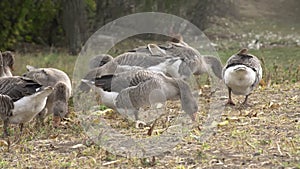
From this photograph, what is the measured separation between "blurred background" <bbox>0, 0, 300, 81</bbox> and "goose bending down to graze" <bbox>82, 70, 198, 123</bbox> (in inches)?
438

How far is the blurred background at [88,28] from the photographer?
22.6 metres

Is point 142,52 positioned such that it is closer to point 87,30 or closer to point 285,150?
point 285,150

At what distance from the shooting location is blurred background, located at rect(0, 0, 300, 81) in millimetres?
22641

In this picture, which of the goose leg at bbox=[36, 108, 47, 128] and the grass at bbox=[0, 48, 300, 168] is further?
the goose leg at bbox=[36, 108, 47, 128]

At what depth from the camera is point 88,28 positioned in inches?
1008

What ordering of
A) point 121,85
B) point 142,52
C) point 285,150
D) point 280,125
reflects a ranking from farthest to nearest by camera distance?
1. point 142,52
2. point 121,85
3. point 280,125
4. point 285,150

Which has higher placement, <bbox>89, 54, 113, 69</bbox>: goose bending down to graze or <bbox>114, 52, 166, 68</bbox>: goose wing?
<bbox>114, 52, 166, 68</bbox>: goose wing

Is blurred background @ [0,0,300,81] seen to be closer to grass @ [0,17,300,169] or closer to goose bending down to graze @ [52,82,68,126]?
grass @ [0,17,300,169]

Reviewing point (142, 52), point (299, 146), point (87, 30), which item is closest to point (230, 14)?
point (87, 30)

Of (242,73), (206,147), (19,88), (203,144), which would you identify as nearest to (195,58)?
(242,73)

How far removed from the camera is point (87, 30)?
24.6 meters

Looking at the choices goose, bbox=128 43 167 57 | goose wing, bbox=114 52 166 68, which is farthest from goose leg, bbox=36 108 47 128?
goose, bbox=128 43 167 57

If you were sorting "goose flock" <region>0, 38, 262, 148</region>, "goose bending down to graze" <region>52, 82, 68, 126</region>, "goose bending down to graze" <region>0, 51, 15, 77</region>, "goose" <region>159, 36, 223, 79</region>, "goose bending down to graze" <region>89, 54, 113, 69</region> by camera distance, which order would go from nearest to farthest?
"goose flock" <region>0, 38, 262, 148</region> → "goose bending down to graze" <region>52, 82, 68, 126</region> → "goose bending down to graze" <region>0, 51, 15, 77</region> → "goose bending down to graze" <region>89, 54, 113, 69</region> → "goose" <region>159, 36, 223, 79</region>

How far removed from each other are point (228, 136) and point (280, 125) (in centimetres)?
89
